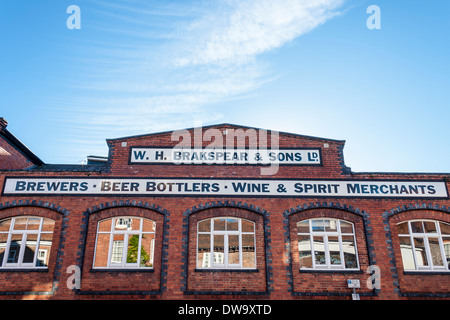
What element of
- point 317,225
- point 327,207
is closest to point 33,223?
point 317,225

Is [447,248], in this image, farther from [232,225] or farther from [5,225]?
[5,225]

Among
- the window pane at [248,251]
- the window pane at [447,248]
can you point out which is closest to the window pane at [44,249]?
the window pane at [248,251]

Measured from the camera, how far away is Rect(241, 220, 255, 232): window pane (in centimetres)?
1246

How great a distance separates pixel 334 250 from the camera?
12219mm

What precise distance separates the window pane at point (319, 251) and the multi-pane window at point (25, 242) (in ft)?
30.6

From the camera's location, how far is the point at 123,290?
11.5 meters

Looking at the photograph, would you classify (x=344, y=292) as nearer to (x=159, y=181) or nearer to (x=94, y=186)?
(x=159, y=181)

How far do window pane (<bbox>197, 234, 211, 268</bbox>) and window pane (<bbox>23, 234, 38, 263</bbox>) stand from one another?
5.77m

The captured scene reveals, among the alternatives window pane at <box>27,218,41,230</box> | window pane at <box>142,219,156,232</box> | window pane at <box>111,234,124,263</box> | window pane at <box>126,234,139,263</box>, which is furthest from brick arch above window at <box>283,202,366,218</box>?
window pane at <box>27,218,41,230</box>

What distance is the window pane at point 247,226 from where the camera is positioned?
12456 mm

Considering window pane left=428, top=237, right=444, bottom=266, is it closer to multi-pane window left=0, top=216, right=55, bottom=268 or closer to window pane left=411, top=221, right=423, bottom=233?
window pane left=411, top=221, right=423, bottom=233

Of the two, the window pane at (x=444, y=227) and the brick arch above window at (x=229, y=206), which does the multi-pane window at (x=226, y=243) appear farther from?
the window pane at (x=444, y=227)
